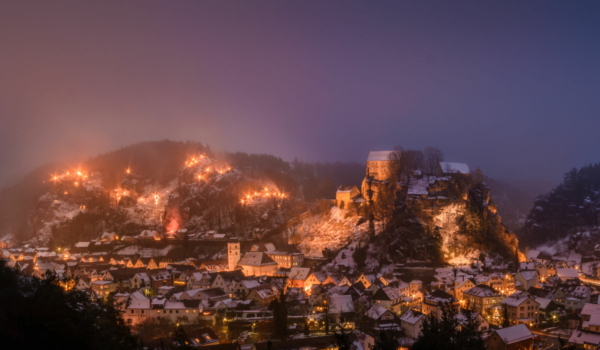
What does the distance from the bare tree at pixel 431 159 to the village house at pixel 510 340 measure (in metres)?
29.1

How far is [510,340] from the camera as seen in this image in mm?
22000

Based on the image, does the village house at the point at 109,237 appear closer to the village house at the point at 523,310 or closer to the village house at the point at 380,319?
the village house at the point at 380,319

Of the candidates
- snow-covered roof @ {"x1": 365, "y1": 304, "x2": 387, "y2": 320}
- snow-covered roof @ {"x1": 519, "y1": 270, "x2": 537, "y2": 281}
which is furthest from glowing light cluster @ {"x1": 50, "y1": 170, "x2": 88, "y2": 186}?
snow-covered roof @ {"x1": 519, "y1": 270, "x2": 537, "y2": 281}

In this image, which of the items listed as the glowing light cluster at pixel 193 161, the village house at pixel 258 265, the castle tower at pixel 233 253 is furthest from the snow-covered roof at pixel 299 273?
the glowing light cluster at pixel 193 161

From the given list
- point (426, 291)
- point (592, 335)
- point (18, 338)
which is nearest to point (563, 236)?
point (426, 291)

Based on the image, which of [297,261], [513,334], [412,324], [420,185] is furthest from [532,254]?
[412,324]

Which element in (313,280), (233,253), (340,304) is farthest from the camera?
(233,253)

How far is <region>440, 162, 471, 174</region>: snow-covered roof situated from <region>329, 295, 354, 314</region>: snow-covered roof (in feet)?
74.4

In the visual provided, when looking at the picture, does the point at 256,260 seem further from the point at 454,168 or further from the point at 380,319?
the point at 454,168

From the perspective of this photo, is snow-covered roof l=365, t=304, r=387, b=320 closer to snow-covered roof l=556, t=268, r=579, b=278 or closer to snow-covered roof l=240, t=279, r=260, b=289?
snow-covered roof l=240, t=279, r=260, b=289

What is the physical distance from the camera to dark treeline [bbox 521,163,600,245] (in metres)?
56.4

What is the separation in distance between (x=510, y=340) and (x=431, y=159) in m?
31.3

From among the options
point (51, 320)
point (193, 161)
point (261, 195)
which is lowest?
point (51, 320)

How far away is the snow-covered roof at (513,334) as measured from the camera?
22062mm
